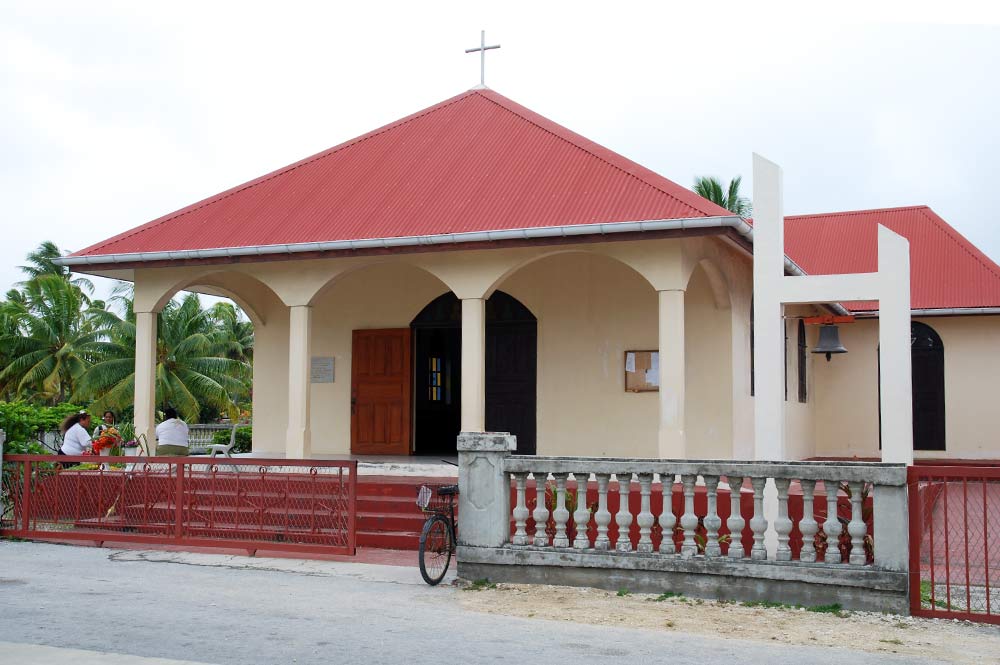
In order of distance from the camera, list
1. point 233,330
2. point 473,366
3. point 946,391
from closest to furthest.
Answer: point 473,366, point 946,391, point 233,330

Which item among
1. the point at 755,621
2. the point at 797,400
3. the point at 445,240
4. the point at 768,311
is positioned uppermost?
the point at 445,240

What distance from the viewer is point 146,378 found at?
14000 millimetres

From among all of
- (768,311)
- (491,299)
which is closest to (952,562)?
(768,311)

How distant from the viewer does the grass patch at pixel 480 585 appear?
8.91 metres

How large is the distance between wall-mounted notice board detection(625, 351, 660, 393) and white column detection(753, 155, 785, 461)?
4527 mm

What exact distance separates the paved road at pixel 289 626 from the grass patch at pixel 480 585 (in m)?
0.18

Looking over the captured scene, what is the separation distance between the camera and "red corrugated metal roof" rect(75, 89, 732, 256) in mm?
12406

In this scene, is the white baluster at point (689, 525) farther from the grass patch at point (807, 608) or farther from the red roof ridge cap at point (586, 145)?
the red roof ridge cap at point (586, 145)

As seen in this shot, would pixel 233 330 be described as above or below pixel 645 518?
above

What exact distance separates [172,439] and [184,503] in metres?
3.08

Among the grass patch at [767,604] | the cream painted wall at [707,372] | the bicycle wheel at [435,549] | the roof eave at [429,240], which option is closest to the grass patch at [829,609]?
the grass patch at [767,604]

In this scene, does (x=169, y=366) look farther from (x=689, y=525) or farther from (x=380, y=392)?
(x=689, y=525)

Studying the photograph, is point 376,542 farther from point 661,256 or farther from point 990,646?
point 990,646

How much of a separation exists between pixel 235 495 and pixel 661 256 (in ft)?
17.4
